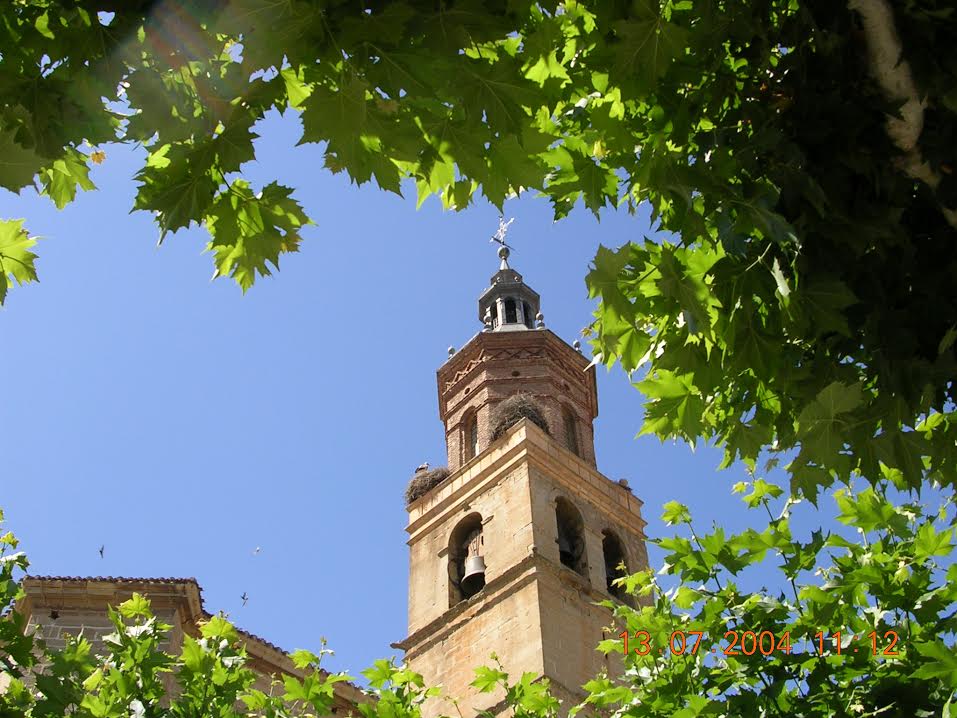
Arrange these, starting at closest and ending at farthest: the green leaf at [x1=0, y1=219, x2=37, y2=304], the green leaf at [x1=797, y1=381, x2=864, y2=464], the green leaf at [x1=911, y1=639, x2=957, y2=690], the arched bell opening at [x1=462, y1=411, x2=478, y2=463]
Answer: the green leaf at [x1=797, y1=381, x2=864, y2=464], the green leaf at [x1=0, y1=219, x2=37, y2=304], the green leaf at [x1=911, y1=639, x2=957, y2=690], the arched bell opening at [x1=462, y1=411, x2=478, y2=463]

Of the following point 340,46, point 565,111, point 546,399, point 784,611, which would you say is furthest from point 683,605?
point 546,399

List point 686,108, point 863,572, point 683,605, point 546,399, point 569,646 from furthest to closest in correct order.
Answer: point 546,399, point 569,646, point 683,605, point 863,572, point 686,108

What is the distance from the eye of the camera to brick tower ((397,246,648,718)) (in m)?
21.8

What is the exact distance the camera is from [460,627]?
23.0 meters

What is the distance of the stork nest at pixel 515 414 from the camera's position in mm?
26531

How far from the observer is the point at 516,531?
23.5m

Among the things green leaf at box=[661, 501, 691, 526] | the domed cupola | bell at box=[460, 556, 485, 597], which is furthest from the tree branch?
the domed cupola

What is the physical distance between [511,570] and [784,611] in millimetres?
16371

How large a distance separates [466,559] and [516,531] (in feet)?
6.07

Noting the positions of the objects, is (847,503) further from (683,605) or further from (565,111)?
(565,111)

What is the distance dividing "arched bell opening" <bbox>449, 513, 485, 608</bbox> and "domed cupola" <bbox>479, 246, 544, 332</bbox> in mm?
7493

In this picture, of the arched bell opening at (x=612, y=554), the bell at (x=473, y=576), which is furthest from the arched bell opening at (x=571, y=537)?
the bell at (x=473, y=576)
